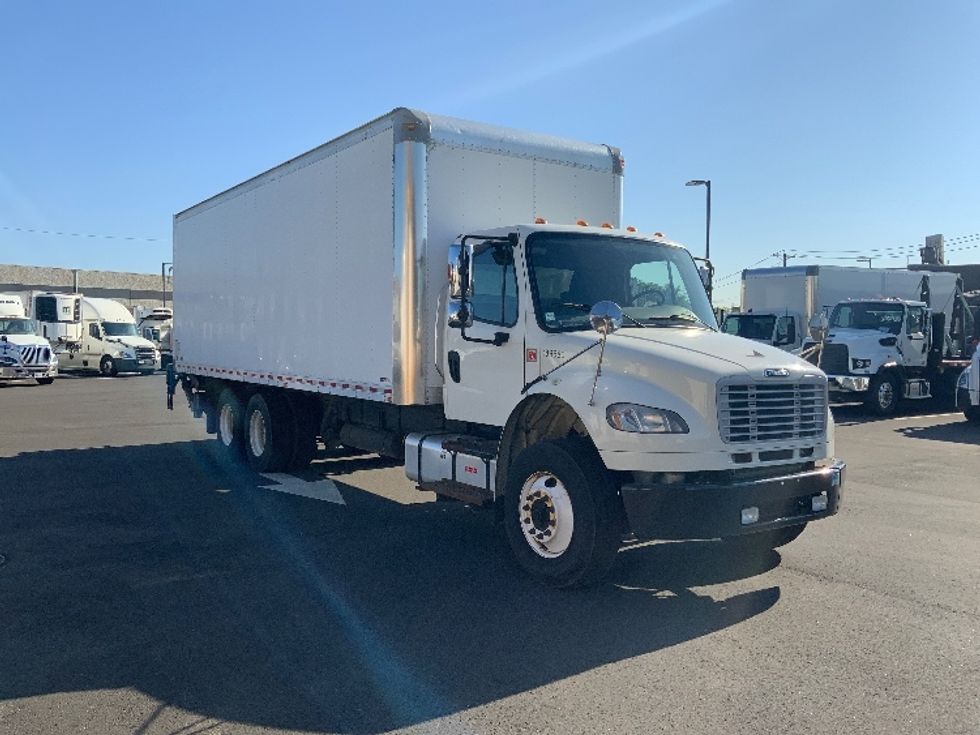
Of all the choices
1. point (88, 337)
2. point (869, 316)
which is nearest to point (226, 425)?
point (869, 316)

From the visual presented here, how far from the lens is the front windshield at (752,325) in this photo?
22953 millimetres

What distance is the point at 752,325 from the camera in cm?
2330

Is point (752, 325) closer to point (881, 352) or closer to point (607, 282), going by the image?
point (881, 352)

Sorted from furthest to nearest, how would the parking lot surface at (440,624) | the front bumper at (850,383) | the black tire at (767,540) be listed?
the front bumper at (850,383) < the black tire at (767,540) < the parking lot surface at (440,624)

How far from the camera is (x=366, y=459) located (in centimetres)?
1205

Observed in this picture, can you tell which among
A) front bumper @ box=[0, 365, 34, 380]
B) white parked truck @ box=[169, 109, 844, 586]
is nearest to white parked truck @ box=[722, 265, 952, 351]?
white parked truck @ box=[169, 109, 844, 586]

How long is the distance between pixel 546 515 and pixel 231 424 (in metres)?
7.14

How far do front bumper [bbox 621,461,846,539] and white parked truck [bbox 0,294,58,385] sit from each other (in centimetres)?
2653

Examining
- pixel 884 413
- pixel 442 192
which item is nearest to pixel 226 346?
pixel 442 192

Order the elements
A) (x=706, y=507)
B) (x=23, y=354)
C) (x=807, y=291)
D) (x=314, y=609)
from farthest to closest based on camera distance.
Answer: (x=23, y=354), (x=807, y=291), (x=314, y=609), (x=706, y=507)

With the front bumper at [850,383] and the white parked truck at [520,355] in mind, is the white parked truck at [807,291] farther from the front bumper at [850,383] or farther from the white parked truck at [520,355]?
the white parked truck at [520,355]

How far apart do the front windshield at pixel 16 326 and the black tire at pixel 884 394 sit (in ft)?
84.6

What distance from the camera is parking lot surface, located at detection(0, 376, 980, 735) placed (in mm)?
4172

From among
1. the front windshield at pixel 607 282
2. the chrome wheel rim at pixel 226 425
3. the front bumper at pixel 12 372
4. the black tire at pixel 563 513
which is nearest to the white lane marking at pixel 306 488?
the chrome wheel rim at pixel 226 425
